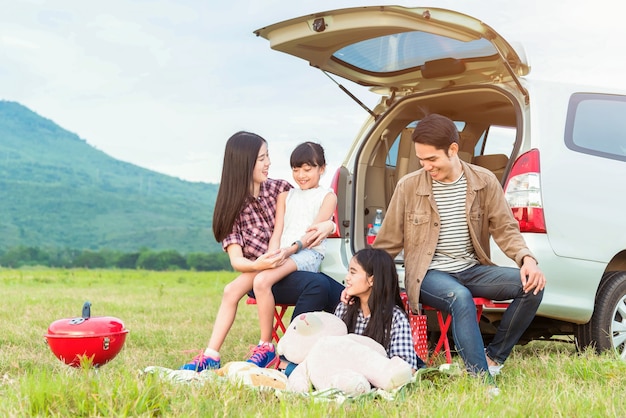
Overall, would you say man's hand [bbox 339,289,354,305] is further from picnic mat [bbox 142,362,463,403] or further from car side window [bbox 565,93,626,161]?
car side window [bbox 565,93,626,161]

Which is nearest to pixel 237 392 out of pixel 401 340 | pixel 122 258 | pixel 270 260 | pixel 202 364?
pixel 401 340

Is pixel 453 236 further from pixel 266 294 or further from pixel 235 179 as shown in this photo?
pixel 235 179

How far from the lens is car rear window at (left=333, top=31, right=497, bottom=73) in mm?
4566

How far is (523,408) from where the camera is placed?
9.31ft

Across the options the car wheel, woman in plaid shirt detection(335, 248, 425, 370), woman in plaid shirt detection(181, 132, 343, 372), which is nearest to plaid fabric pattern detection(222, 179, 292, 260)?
woman in plaid shirt detection(181, 132, 343, 372)

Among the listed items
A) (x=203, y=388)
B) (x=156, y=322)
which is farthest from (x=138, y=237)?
(x=203, y=388)

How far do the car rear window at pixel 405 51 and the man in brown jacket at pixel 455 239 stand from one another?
0.81 meters

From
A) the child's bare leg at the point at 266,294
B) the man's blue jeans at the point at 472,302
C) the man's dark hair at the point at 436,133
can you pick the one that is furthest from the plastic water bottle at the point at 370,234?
the man's dark hair at the point at 436,133

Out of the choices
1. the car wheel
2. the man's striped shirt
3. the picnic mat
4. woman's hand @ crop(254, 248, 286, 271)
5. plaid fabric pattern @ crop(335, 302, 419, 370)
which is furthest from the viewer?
the car wheel

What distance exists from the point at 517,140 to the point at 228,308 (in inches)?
70.1

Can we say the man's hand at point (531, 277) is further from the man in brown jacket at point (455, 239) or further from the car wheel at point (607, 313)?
the car wheel at point (607, 313)

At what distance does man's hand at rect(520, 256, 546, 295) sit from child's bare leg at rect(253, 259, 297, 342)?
4.01 ft

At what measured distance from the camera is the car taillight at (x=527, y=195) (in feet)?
13.5

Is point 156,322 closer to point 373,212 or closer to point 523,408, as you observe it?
point 373,212
